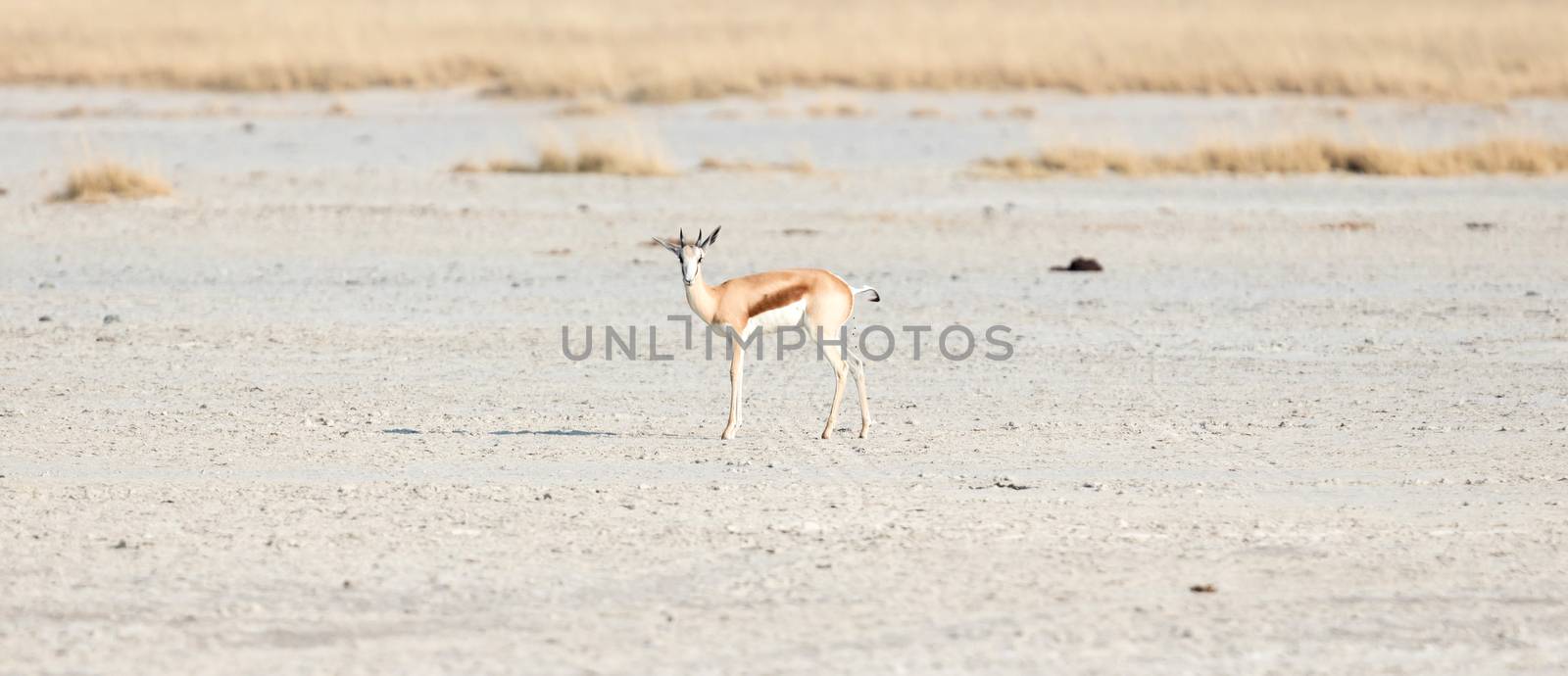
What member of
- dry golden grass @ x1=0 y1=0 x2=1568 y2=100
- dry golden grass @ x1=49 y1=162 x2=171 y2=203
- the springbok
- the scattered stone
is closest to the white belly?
the springbok

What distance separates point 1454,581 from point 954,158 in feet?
56.2

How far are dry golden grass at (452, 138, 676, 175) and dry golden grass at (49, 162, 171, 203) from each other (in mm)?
3506

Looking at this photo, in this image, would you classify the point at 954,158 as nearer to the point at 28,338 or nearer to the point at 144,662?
the point at 28,338

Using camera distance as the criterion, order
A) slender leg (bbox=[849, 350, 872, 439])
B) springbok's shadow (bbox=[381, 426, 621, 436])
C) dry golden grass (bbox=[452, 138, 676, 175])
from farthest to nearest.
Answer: dry golden grass (bbox=[452, 138, 676, 175]) → springbok's shadow (bbox=[381, 426, 621, 436]) → slender leg (bbox=[849, 350, 872, 439])

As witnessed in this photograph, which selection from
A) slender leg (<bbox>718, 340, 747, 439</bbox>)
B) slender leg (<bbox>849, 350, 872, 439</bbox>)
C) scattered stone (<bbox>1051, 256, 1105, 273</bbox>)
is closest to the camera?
slender leg (<bbox>718, 340, 747, 439</bbox>)

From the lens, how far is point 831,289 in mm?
8820

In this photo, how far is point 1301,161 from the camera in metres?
21.7

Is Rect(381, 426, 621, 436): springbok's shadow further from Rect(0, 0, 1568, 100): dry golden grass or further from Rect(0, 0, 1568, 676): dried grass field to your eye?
Rect(0, 0, 1568, 100): dry golden grass

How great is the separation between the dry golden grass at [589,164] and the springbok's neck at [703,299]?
1258 cm

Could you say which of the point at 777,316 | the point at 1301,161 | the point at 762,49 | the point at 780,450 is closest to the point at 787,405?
the point at 780,450

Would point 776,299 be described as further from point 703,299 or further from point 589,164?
point 589,164

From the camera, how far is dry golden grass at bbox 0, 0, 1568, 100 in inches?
1308

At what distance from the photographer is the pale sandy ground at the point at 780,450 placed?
635 centimetres

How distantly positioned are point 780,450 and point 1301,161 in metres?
13.9
